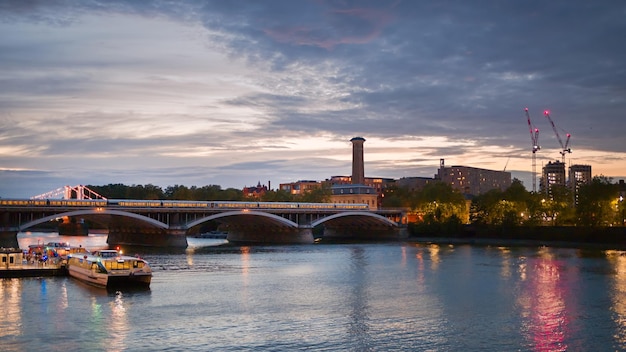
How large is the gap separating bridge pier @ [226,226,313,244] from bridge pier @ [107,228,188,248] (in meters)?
20.9

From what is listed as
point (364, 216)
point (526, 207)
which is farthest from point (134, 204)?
point (526, 207)

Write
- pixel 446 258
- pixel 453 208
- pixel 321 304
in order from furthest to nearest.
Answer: pixel 453 208
pixel 446 258
pixel 321 304

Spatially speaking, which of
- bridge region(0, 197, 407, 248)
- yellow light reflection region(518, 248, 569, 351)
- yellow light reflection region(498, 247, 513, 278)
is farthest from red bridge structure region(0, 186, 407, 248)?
yellow light reflection region(518, 248, 569, 351)

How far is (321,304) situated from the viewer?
44.3m

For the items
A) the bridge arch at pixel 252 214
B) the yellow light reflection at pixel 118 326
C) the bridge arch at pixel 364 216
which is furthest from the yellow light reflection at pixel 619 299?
the bridge arch at pixel 364 216

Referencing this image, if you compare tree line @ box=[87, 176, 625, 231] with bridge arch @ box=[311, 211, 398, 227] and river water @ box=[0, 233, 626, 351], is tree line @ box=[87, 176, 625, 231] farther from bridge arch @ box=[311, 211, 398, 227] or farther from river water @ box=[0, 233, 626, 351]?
river water @ box=[0, 233, 626, 351]

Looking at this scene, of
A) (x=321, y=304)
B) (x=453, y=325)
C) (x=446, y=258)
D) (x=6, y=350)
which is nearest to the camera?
(x=6, y=350)

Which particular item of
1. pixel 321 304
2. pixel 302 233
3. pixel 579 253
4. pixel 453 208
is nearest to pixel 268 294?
pixel 321 304

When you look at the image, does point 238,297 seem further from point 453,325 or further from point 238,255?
point 238,255

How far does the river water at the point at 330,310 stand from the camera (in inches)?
1310

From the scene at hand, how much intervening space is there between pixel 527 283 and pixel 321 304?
1895 centimetres

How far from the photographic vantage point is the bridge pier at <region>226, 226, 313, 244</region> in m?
115

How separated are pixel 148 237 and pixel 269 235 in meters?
24.6

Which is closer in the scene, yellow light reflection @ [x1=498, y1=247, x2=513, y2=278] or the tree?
yellow light reflection @ [x1=498, y1=247, x2=513, y2=278]
